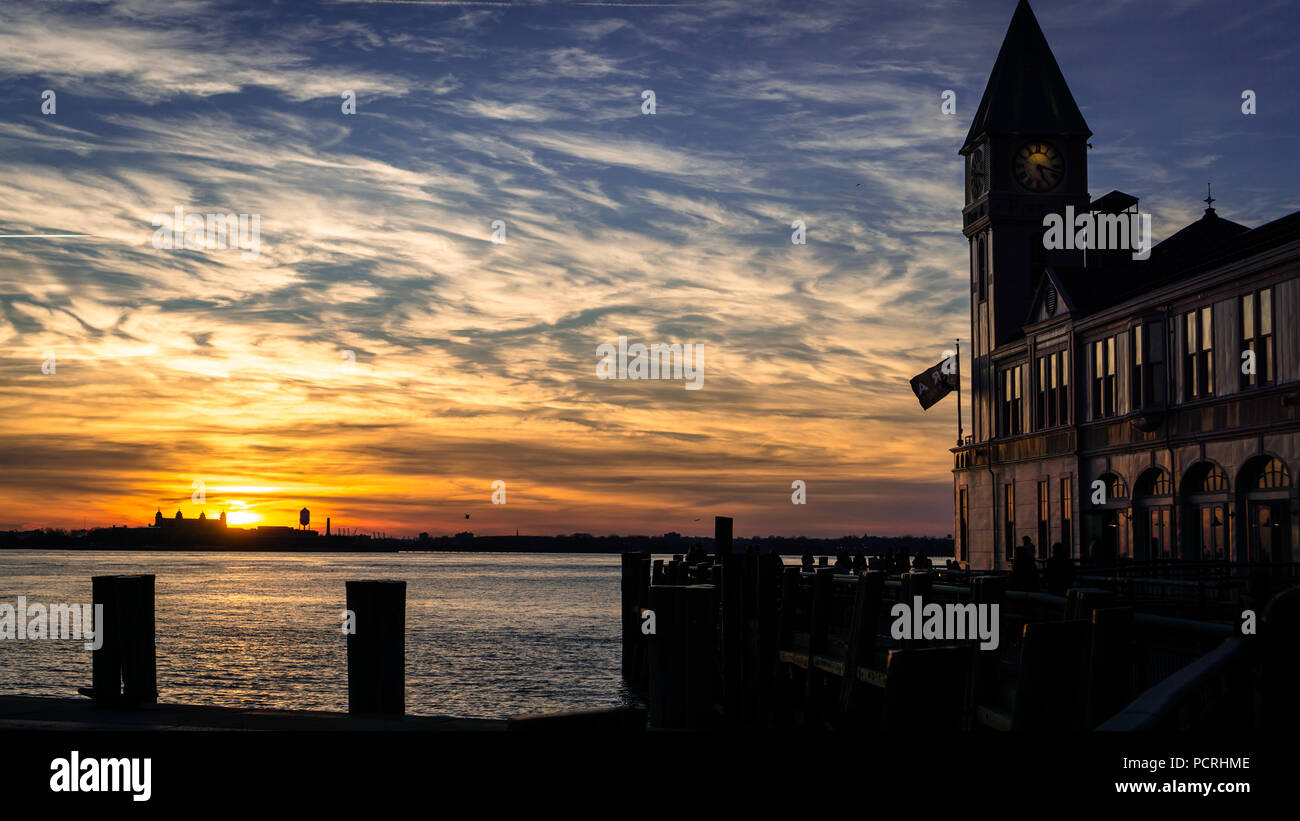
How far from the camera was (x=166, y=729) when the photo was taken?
798 centimetres

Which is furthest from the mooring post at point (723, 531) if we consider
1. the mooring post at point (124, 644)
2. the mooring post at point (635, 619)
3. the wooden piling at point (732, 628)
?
the mooring post at point (124, 644)

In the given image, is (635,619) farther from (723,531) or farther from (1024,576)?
(1024,576)

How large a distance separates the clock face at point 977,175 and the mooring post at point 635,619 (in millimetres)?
23624

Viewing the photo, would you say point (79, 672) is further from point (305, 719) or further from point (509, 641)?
point (305, 719)

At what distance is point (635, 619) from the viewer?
4019 cm

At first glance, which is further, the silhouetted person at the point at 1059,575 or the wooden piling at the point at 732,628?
the wooden piling at the point at 732,628

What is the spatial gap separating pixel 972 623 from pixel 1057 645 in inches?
255

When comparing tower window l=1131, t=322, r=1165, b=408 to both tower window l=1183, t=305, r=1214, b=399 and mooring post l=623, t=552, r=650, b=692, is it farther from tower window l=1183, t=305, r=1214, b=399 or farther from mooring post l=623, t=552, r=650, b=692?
mooring post l=623, t=552, r=650, b=692

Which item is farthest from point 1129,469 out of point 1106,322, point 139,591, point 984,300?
point 139,591

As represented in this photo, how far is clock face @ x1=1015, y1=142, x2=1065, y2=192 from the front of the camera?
51906 millimetres

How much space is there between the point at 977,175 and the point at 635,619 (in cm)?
2623

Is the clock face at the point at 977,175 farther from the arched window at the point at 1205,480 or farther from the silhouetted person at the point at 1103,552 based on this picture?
the arched window at the point at 1205,480

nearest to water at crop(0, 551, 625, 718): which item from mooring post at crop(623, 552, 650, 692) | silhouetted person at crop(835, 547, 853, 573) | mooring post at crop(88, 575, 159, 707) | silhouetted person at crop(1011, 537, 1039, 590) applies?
mooring post at crop(623, 552, 650, 692)

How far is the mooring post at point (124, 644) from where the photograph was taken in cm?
1009
